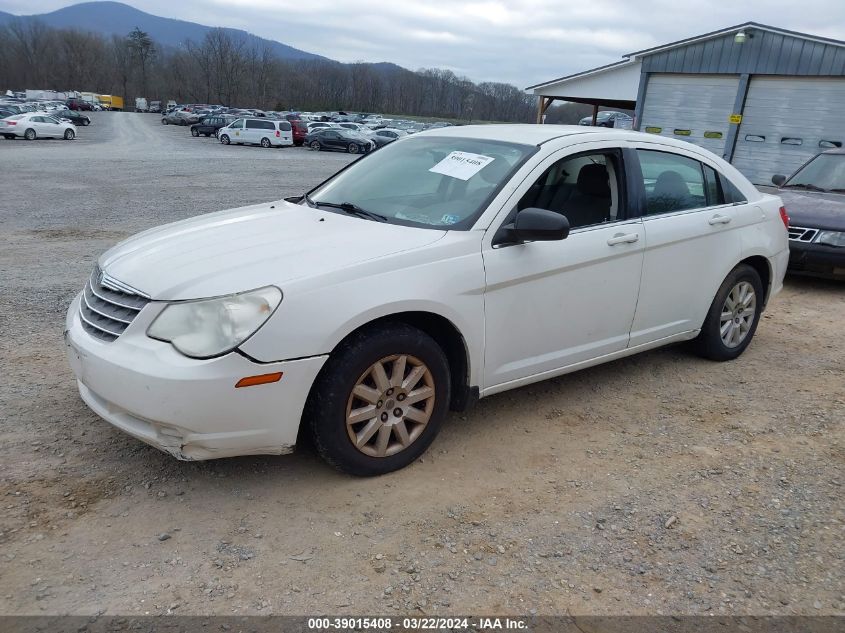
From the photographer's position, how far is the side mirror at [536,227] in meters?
3.42

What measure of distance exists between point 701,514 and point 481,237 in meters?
1.68

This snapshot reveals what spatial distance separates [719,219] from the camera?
4.71 m

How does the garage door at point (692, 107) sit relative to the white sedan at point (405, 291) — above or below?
above

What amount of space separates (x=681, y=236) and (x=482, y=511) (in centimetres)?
238

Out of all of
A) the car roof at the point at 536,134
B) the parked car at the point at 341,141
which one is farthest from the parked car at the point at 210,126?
the car roof at the point at 536,134

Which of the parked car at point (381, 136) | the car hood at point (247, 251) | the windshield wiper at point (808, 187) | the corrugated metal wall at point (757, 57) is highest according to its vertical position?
the corrugated metal wall at point (757, 57)

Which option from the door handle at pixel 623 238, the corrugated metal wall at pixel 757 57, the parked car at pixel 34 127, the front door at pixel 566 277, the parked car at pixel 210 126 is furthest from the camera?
the parked car at pixel 210 126

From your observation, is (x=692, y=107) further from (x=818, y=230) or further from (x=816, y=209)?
(x=818, y=230)

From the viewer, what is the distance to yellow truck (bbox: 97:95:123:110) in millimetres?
112688

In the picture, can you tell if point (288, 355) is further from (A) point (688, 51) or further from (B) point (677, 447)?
(A) point (688, 51)

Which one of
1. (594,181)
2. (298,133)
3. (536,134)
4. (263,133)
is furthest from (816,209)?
(298,133)

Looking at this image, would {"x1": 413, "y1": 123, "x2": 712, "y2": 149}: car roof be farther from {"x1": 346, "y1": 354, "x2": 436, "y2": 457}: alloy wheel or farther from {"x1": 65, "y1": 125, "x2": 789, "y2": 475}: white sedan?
{"x1": 346, "y1": 354, "x2": 436, "y2": 457}: alloy wheel

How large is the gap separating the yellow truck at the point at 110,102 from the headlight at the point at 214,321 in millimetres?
123033

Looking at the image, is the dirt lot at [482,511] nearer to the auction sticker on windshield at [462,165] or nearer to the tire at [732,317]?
the tire at [732,317]
